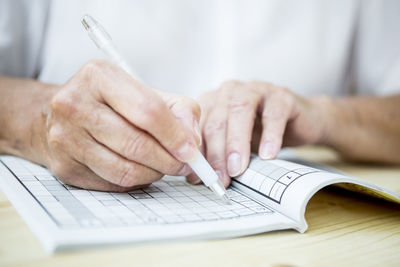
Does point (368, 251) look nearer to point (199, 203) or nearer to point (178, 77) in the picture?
point (199, 203)

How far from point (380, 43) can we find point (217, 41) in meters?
0.59

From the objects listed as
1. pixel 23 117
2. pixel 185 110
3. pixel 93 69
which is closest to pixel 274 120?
pixel 185 110

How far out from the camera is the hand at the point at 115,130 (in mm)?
403

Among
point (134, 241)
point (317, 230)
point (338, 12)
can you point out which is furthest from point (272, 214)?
point (338, 12)

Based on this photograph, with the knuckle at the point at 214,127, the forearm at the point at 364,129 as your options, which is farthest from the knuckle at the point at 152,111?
the forearm at the point at 364,129

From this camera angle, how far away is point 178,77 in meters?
0.96

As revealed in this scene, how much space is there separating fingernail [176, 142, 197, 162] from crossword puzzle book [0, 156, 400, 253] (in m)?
0.06

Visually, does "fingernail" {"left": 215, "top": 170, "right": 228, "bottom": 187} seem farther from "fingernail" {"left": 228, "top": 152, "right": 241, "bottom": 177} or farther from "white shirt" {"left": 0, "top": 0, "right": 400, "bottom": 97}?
"white shirt" {"left": 0, "top": 0, "right": 400, "bottom": 97}

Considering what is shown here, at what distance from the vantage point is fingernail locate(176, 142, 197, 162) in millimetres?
428

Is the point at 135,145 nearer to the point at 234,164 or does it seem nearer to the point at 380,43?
the point at 234,164

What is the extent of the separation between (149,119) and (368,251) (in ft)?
0.91

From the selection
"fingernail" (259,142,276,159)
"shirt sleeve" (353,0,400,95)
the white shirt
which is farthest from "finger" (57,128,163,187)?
"shirt sleeve" (353,0,400,95)

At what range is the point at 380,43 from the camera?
1.18 metres

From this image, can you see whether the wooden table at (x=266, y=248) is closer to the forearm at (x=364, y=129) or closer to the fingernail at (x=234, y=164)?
the fingernail at (x=234, y=164)
